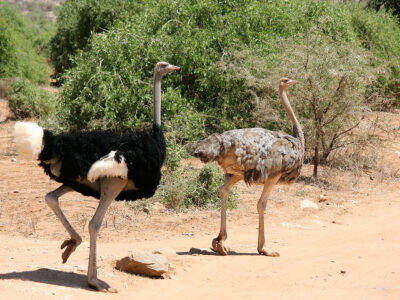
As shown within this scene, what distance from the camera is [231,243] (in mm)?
7238

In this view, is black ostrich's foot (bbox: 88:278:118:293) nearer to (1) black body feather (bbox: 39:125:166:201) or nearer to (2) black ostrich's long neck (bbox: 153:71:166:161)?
(1) black body feather (bbox: 39:125:166:201)

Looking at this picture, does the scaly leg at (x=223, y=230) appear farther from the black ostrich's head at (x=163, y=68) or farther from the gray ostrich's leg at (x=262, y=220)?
the black ostrich's head at (x=163, y=68)

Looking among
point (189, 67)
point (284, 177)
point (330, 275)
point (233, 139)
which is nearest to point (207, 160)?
point (233, 139)

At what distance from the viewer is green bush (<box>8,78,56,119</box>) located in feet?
50.8

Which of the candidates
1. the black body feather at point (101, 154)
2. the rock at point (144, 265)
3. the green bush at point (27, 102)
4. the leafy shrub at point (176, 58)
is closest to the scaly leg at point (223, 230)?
the rock at point (144, 265)

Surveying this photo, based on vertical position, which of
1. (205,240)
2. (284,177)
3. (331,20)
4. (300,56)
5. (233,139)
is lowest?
(205,240)

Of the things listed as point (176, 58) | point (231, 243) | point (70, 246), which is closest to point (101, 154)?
point (70, 246)

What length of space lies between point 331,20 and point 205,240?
7.30m

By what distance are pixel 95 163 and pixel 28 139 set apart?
59 cm

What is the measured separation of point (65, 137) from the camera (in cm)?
509

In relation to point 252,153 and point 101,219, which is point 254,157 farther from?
point 101,219

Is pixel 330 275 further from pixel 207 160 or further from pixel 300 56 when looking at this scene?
pixel 300 56

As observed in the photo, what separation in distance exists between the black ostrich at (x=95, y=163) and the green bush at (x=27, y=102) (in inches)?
413

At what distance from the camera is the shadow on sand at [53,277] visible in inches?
199
